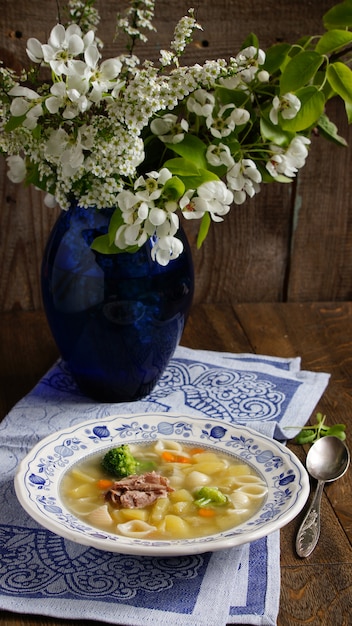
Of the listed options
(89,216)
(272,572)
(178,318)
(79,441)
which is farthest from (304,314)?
(272,572)

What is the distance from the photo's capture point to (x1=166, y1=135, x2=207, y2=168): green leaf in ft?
3.87

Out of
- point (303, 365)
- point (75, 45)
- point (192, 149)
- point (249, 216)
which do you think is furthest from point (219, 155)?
point (249, 216)

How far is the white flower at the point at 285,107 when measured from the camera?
117 centimetres

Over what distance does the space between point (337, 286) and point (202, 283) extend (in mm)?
335

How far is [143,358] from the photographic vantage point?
133cm

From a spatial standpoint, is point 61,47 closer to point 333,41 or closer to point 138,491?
point 333,41

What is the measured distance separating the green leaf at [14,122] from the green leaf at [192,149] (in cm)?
21

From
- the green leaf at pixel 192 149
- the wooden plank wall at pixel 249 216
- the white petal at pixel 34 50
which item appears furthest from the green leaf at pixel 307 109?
the wooden plank wall at pixel 249 216

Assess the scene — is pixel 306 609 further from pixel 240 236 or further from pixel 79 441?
pixel 240 236

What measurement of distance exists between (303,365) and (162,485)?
0.61 m

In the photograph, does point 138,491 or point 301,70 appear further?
point 301,70

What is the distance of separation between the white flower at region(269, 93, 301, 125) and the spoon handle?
523 mm

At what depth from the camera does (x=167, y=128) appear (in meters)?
1.20

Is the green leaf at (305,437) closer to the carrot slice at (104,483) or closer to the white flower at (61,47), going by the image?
the carrot slice at (104,483)
